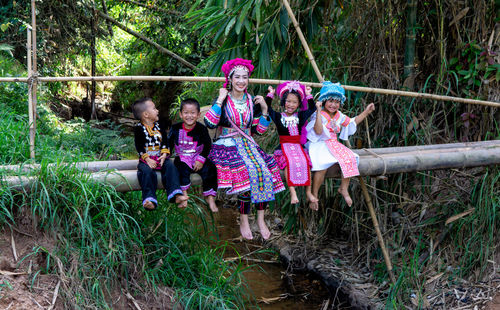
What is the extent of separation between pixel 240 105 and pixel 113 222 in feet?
3.78

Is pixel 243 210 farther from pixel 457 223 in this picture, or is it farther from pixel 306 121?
pixel 457 223

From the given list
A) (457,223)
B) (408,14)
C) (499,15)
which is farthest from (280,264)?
(499,15)

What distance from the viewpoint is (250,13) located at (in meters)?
4.29

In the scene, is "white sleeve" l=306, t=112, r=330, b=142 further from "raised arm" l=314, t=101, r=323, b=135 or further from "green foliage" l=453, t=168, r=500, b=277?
"green foliage" l=453, t=168, r=500, b=277

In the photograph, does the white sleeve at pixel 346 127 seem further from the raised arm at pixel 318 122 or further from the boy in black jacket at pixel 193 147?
the boy in black jacket at pixel 193 147

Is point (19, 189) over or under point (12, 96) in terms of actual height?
under

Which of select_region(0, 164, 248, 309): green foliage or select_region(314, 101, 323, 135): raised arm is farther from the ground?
select_region(314, 101, 323, 135): raised arm

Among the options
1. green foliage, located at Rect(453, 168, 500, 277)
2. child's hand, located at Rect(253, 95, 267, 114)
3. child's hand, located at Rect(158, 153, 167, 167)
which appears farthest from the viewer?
green foliage, located at Rect(453, 168, 500, 277)

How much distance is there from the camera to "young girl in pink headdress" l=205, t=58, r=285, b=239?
10.7ft

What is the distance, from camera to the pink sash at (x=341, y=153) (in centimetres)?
338

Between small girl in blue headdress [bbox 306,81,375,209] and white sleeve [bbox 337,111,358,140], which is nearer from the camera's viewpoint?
small girl in blue headdress [bbox 306,81,375,209]

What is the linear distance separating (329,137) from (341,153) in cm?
17

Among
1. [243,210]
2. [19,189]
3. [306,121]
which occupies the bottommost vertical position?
[243,210]

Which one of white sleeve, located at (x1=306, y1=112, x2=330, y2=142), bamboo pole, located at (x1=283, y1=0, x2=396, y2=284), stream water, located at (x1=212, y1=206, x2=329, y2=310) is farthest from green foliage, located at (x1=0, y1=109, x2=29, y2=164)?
bamboo pole, located at (x1=283, y1=0, x2=396, y2=284)
